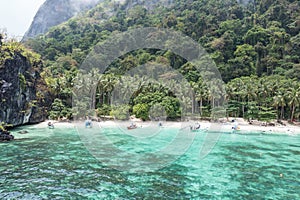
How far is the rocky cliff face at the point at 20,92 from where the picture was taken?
29.8 metres

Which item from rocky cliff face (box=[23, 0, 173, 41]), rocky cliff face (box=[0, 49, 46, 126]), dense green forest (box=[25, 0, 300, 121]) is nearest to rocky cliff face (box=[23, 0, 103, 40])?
rocky cliff face (box=[23, 0, 173, 41])

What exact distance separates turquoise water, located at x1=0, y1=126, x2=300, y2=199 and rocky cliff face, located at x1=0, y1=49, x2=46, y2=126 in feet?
22.3

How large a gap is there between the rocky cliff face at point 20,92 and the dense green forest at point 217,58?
10.2ft

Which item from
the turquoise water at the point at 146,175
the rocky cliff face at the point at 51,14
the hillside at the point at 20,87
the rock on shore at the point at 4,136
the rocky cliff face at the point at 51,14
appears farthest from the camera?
the rocky cliff face at the point at 51,14

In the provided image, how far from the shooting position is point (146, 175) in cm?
1627

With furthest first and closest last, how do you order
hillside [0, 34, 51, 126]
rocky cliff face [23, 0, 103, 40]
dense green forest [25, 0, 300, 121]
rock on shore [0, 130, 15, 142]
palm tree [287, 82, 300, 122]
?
rocky cliff face [23, 0, 103, 40], dense green forest [25, 0, 300, 121], palm tree [287, 82, 300, 122], hillside [0, 34, 51, 126], rock on shore [0, 130, 15, 142]

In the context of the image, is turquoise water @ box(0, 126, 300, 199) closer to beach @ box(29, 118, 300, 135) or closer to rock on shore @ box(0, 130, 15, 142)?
rock on shore @ box(0, 130, 15, 142)

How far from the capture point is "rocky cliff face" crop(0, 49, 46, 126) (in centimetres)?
2980

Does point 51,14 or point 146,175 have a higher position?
point 51,14

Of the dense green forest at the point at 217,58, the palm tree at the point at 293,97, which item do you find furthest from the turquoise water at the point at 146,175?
the dense green forest at the point at 217,58

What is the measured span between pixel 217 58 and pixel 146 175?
54.3 m

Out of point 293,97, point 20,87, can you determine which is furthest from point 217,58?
point 20,87

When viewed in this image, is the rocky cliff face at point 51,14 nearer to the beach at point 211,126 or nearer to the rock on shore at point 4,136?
the beach at point 211,126

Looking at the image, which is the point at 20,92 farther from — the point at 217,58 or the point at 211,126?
the point at 217,58
